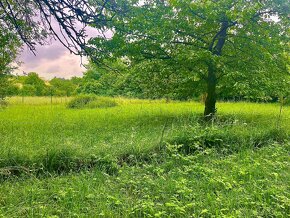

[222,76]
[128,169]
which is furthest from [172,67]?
[128,169]

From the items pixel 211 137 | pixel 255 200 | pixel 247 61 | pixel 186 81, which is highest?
pixel 247 61

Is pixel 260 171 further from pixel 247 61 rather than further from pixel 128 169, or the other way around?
pixel 247 61

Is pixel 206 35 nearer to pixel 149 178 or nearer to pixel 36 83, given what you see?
pixel 149 178

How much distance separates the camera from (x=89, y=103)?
19.2 metres

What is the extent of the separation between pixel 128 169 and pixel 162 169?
0.62 metres

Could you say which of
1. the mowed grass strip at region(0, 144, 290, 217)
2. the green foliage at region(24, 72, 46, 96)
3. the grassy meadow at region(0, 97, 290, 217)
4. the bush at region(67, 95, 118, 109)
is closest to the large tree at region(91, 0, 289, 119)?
the grassy meadow at region(0, 97, 290, 217)

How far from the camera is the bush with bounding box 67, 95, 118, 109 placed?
1888 centimetres

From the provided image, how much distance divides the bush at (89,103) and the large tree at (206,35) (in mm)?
10656

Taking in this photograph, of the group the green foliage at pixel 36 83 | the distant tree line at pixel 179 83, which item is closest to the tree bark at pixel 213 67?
the distant tree line at pixel 179 83

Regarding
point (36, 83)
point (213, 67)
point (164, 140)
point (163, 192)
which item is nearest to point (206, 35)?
point (213, 67)

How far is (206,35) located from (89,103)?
12399 mm

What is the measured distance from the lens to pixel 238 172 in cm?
409

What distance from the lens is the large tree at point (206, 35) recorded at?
7301 millimetres

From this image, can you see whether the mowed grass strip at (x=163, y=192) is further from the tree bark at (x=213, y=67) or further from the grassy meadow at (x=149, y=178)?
the tree bark at (x=213, y=67)
